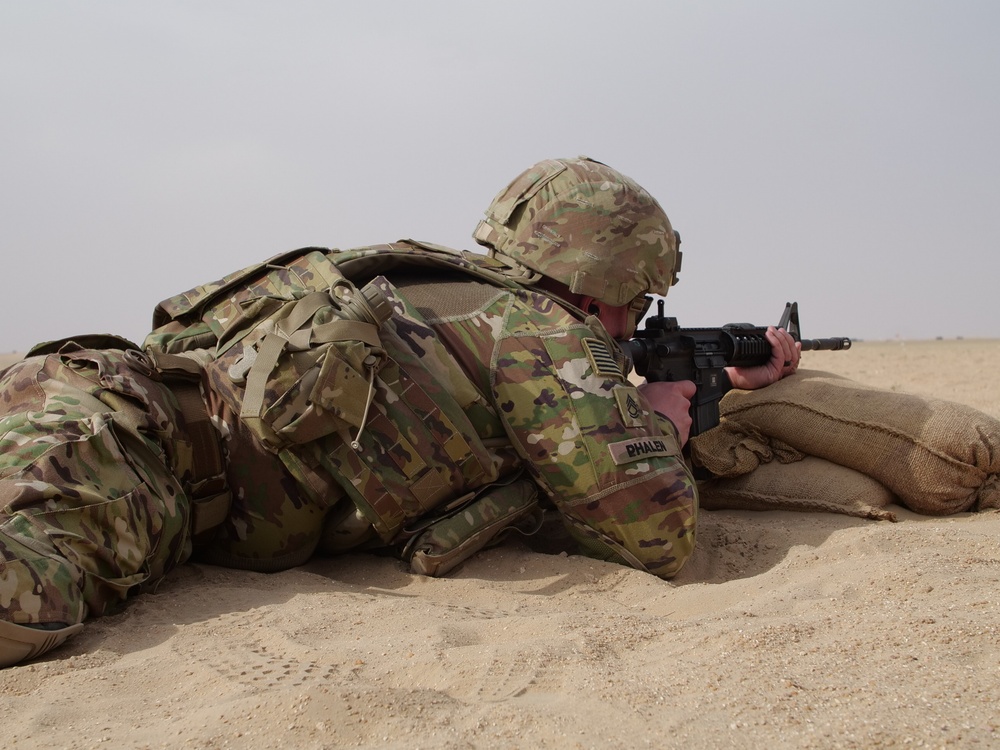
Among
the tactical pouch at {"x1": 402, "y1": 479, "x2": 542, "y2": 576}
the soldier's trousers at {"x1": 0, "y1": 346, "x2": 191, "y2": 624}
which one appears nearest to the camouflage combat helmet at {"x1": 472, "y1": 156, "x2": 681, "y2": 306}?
the tactical pouch at {"x1": 402, "y1": 479, "x2": 542, "y2": 576}

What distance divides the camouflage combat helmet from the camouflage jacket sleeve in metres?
0.50

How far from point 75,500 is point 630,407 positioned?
198 cm

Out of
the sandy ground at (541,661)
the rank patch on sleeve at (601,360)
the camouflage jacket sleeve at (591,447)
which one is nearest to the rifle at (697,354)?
the rank patch on sleeve at (601,360)

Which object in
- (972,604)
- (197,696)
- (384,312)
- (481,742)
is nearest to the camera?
(481,742)

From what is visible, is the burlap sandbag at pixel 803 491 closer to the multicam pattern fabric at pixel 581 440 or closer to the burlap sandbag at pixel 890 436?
the burlap sandbag at pixel 890 436

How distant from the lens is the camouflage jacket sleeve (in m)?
3.50

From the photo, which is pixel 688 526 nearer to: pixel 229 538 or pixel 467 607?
pixel 467 607

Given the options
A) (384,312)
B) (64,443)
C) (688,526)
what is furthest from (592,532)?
(64,443)

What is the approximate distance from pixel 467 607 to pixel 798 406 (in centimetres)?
251

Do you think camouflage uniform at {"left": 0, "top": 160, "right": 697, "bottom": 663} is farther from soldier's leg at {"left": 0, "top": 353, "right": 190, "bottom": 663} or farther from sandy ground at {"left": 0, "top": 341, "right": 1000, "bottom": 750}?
sandy ground at {"left": 0, "top": 341, "right": 1000, "bottom": 750}

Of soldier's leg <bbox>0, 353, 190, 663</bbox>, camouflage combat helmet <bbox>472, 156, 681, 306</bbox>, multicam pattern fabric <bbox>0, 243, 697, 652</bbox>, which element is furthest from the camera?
camouflage combat helmet <bbox>472, 156, 681, 306</bbox>

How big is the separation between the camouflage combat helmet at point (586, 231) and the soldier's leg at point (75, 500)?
169 cm

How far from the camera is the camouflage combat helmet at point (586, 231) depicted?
13.2 ft

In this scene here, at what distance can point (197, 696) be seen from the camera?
213 centimetres
